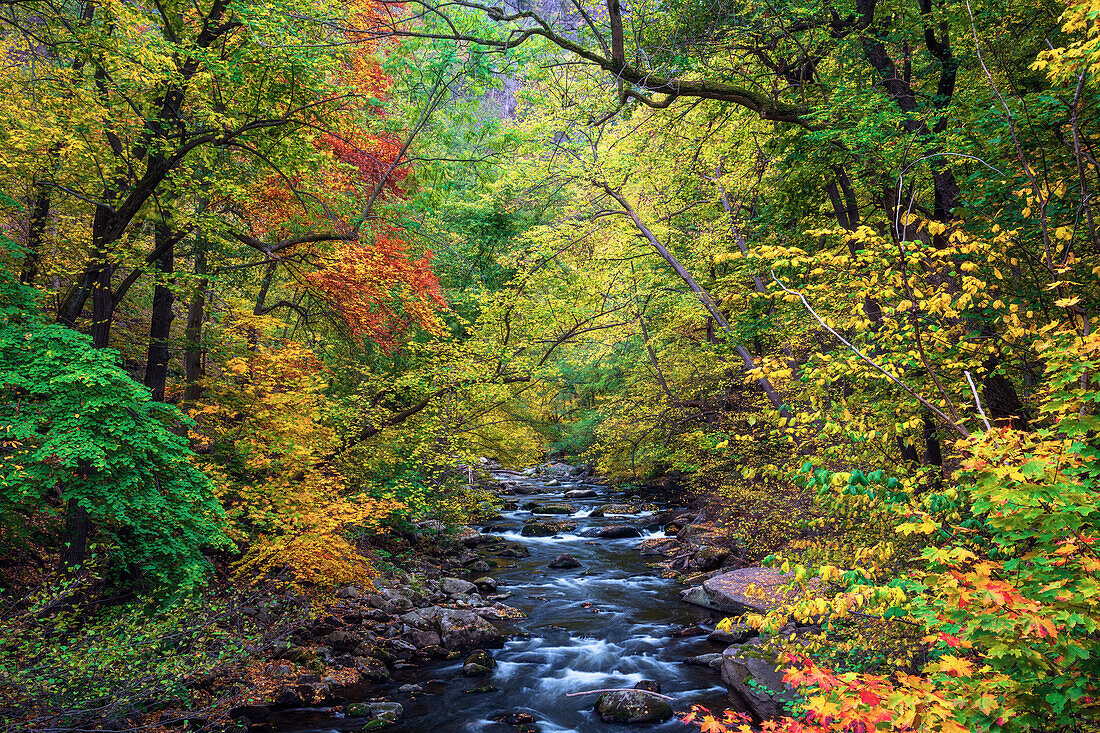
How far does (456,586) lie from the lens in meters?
14.5

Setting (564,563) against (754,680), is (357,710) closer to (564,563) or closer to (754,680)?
(754,680)

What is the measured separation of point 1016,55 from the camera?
712cm

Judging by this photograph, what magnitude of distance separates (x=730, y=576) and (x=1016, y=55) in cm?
1062

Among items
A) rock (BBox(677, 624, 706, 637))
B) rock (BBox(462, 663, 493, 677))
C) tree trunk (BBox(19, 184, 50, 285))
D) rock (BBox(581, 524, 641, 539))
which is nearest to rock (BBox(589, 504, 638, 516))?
rock (BBox(581, 524, 641, 539))

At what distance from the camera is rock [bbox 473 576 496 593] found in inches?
592

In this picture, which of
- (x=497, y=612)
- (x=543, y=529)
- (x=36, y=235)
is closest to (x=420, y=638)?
(x=497, y=612)

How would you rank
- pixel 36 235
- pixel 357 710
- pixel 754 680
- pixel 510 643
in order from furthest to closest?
1. pixel 510 643
2. pixel 36 235
3. pixel 357 710
4. pixel 754 680

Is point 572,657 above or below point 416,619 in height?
below

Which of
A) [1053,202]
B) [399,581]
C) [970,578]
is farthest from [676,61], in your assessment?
[399,581]

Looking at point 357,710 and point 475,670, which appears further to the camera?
point 475,670

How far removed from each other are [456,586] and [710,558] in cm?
678

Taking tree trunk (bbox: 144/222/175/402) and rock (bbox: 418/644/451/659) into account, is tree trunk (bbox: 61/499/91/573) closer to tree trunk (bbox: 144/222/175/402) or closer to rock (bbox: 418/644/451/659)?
tree trunk (bbox: 144/222/175/402)

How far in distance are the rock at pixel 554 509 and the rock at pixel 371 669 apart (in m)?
14.6

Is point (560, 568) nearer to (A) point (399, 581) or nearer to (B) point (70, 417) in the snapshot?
(A) point (399, 581)
